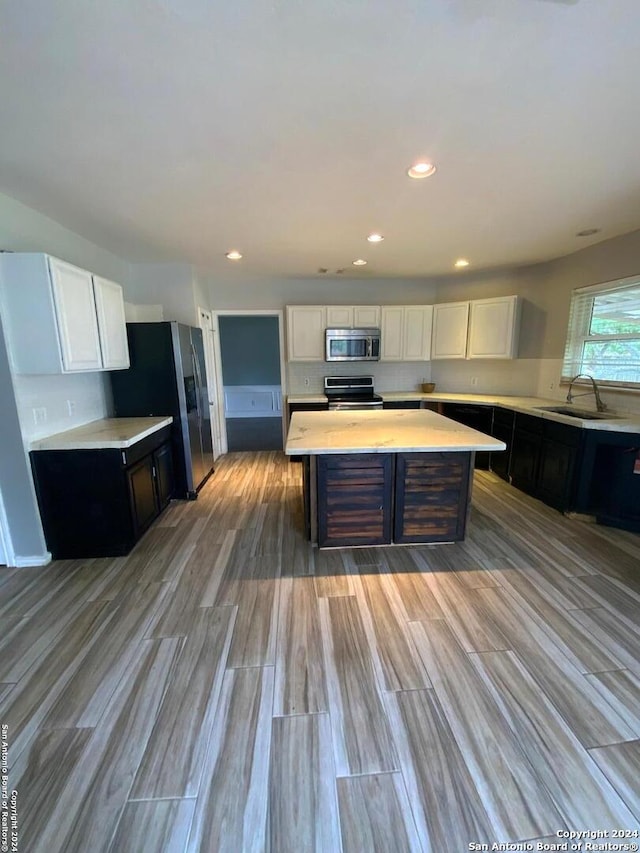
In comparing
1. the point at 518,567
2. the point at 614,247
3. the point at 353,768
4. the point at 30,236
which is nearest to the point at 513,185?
the point at 614,247

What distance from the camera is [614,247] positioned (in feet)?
11.0

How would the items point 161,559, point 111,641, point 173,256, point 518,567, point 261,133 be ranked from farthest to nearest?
point 173,256, point 161,559, point 518,567, point 111,641, point 261,133

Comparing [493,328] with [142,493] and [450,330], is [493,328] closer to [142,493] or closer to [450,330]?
[450,330]

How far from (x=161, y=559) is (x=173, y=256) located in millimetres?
3184

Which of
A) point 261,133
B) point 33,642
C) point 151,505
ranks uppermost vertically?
point 261,133

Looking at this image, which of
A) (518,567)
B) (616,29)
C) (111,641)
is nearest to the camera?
Result: (616,29)

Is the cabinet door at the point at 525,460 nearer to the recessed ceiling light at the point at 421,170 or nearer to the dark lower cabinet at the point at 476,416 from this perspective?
the dark lower cabinet at the point at 476,416

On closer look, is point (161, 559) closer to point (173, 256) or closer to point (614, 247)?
point (173, 256)

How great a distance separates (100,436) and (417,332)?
4.25m

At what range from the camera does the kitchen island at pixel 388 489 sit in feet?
8.46

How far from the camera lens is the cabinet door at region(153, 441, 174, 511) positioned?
3242mm

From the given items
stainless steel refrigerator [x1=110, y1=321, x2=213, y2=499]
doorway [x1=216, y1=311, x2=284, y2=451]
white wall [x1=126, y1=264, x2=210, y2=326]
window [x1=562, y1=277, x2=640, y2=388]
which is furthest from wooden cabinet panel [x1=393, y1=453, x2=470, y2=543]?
doorway [x1=216, y1=311, x2=284, y2=451]

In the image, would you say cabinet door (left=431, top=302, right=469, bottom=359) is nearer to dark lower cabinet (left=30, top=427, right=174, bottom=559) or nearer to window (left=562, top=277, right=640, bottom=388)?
window (left=562, top=277, right=640, bottom=388)

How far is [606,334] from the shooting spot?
3549 millimetres
